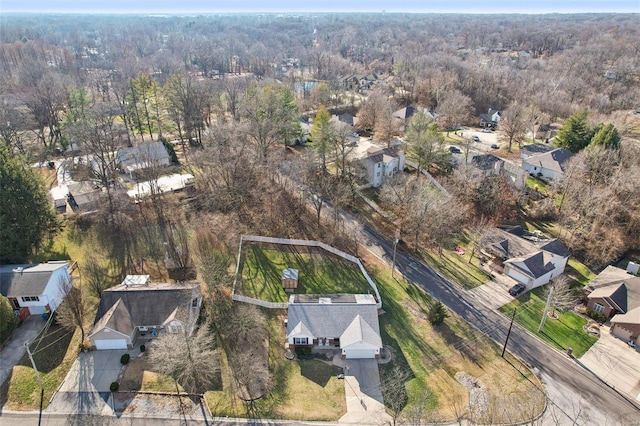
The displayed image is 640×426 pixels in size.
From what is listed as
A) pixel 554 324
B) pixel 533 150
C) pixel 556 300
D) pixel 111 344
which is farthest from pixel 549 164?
pixel 111 344

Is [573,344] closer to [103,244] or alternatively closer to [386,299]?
[386,299]

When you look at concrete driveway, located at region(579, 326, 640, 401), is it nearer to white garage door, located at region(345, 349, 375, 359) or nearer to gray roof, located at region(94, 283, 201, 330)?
white garage door, located at region(345, 349, 375, 359)

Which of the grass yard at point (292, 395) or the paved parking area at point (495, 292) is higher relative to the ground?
the grass yard at point (292, 395)

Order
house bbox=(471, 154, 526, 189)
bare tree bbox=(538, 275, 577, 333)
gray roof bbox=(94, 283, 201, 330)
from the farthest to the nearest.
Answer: house bbox=(471, 154, 526, 189)
bare tree bbox=(538, 275, 577, 333)
gray roof bbox=(94, 283, 201, 330)

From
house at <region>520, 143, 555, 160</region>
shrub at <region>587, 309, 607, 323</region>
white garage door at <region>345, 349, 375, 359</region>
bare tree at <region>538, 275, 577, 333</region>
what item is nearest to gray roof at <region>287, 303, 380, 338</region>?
white garage door at <region>345, 349, 375, 359</region>

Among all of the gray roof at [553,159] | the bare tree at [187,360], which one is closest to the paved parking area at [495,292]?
the bare tree at [187,360]

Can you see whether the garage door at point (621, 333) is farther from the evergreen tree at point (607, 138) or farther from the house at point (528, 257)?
the evergreen tree at point (607, 138)

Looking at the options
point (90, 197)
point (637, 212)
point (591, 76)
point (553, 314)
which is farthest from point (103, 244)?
point (591, 76)
